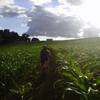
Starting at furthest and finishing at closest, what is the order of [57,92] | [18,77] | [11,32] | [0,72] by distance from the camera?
[11,32] → [0,72] → [18,77] → [57,92]

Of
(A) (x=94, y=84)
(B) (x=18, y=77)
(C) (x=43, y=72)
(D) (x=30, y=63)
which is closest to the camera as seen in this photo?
(A) (x=94, y=84)

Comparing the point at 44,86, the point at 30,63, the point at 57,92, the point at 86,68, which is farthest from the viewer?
the point at 30,63

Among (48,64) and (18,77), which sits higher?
(48,64)

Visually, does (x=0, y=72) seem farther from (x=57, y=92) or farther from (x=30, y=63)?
(x=57, y=92)

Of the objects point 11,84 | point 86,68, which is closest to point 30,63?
point 11,84

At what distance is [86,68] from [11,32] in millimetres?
→ 77115

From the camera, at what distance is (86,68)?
23.9ft

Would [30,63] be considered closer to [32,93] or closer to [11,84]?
[11,84]

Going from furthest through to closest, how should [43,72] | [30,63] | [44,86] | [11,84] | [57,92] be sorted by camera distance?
[30,63] → [11,84] → [43,72] → [44,86] → [57,92]

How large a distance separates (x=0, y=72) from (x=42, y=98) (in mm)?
4675

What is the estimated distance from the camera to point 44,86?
6805 millimetres

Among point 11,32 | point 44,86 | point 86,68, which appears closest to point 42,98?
point 44,86

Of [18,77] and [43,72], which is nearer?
[43,72]

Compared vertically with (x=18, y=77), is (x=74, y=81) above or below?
above
